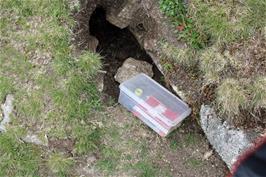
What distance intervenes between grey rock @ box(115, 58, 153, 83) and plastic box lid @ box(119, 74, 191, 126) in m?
0.18

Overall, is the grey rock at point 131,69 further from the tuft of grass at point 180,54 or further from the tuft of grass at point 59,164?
the tuft of grass at point 59,164

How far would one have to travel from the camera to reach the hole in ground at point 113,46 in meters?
4.92

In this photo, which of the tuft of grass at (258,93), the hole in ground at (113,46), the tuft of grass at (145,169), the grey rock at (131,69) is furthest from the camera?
the hole in ground at (113,46)

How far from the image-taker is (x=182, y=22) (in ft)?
15.1

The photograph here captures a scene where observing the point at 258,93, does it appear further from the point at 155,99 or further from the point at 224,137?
the point at 155,99

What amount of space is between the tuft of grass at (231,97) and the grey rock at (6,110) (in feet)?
6.49

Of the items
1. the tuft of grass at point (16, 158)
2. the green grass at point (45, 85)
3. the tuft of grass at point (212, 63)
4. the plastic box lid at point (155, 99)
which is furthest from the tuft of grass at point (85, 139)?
the tuft of grass at point (212, 63)

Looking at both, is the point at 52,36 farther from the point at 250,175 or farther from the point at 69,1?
the point at 250,175

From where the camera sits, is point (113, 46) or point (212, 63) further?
point (113, 46)

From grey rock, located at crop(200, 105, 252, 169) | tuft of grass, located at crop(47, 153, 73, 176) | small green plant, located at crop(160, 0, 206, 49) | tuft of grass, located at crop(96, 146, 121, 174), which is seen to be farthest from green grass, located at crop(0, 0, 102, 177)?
grey rock, located at crop(200, 105, 252, 169)

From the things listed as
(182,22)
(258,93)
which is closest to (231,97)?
(258,93)

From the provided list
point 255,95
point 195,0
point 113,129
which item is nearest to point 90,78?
point 113,129

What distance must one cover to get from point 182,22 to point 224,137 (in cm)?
123

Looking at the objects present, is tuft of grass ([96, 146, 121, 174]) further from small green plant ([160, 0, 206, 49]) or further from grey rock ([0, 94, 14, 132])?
small green plant ([160, 0, 206, 49])
